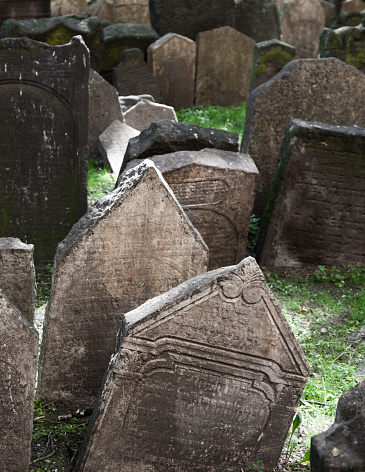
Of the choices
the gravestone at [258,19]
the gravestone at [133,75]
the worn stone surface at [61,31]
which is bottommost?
the gravestone at [133,75]

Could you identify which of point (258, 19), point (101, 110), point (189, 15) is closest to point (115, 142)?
point (101, 110)

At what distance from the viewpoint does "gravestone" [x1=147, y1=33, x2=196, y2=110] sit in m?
11.3

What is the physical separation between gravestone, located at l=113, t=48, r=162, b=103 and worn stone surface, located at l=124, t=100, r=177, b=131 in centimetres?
178

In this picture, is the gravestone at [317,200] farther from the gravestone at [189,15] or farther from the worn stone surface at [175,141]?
the gravestone at [189,15]

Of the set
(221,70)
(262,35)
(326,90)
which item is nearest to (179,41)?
(221,70)

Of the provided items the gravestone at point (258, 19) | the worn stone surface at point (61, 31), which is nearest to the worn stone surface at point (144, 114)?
the worn stone surface at point (61, 31)

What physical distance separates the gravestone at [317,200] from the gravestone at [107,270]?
237 centimetres

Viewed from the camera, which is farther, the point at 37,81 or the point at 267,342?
the point at 37,81

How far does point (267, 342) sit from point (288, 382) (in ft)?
0.89

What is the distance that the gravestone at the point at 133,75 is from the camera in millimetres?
10898

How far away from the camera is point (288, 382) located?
10.4 ft

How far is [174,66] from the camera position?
11.5 m

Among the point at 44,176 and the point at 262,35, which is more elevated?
the point at 44,176

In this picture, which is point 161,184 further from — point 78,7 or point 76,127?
point 78,7
